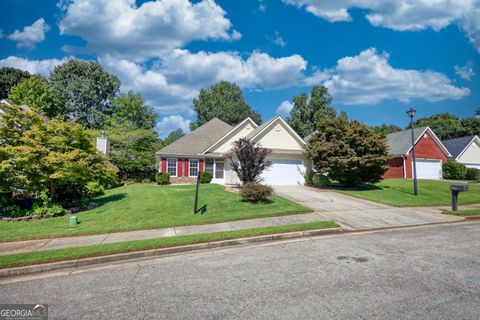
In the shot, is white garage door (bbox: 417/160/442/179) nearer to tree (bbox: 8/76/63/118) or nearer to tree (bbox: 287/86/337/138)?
tree (bbox: 287/86/337/138)

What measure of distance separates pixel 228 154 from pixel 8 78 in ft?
144

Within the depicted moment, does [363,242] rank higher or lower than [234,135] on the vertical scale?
lower

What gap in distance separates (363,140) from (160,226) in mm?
14312

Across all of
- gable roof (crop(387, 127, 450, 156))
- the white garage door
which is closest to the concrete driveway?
gable roof (crop(387, 127, 450, 156))

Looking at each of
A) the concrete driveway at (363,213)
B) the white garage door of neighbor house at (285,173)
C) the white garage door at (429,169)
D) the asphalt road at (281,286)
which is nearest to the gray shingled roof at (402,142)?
the white garage door at (429,169)

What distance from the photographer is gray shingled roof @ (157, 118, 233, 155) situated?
22.9 m

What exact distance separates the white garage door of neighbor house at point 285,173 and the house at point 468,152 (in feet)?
73.3

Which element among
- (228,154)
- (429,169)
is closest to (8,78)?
(228,154)

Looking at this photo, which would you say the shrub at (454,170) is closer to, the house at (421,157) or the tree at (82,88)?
the house at (421,157)

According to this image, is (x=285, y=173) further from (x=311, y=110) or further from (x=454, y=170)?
(x=311, y=110)

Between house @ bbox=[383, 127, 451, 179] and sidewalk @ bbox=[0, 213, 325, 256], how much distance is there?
73.0 feet

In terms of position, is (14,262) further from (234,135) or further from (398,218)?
(234,135)

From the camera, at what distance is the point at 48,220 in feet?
33.8

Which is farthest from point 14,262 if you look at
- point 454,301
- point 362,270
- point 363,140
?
point 363,140
